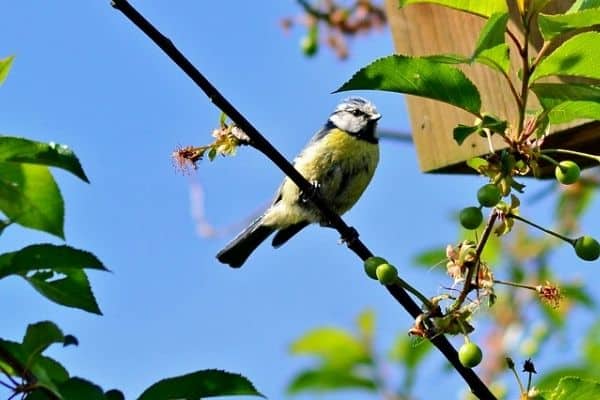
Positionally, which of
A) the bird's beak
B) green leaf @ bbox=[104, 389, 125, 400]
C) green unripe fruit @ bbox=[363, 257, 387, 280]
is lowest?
green leaf @ bbox=[104, 389, 125, 400]

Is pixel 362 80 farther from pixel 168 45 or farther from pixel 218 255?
pixel 218 255

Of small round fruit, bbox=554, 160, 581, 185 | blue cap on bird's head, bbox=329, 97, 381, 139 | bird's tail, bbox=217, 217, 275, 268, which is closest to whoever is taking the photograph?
small round fruit, bbox=554, 160, 581, 185

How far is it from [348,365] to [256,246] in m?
1.20

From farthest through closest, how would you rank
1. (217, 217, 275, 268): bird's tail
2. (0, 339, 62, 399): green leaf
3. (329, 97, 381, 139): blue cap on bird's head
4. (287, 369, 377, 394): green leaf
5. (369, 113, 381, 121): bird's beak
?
1. (217, 217, 275, 268): bird's tail
2. (369, 113, 381, 121): bird's beak
3. (329, 97, 381, 139): blue cap on bird's head
4. (287, 369, 377, 394): green leaf
5. (0, 339, 62, 399): green leaf

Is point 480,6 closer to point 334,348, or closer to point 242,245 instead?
point 334,348

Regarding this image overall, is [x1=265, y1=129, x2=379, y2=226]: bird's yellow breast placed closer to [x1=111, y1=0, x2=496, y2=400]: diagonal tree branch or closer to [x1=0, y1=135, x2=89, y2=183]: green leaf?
[x1=111, y1=0, x2=496, y2=400]: diagonal tree branch

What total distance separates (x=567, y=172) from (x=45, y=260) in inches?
32.6

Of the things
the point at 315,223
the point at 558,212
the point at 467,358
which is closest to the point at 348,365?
the point at 315,223

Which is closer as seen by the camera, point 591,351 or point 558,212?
point 591,351

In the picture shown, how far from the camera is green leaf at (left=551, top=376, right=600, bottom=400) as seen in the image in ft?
5.33

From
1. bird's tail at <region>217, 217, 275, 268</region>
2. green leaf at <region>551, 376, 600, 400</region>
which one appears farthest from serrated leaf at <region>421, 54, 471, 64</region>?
bird's tail at <region>217, 217, 275, 268</region>

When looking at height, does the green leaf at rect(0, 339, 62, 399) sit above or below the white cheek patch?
below

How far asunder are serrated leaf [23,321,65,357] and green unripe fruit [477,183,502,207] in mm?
648

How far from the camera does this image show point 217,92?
148 centimetres
